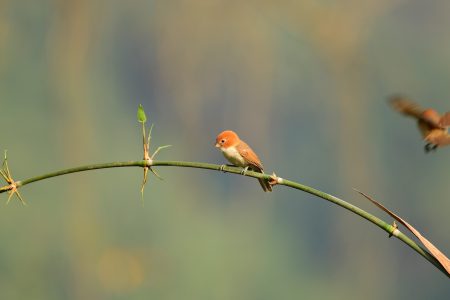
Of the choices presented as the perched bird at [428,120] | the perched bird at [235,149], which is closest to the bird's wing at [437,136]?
the perched bird at [428,120]

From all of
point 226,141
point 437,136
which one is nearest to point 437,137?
point 437,136

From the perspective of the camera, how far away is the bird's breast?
2162 millimetres

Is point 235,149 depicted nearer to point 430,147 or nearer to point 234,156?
point 234,156

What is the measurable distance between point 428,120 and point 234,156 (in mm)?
889

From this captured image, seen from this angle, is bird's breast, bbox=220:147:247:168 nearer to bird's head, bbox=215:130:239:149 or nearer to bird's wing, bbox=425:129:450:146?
bird's head, bbox=215:130:239:149

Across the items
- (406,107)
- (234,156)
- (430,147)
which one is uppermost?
(234,156)

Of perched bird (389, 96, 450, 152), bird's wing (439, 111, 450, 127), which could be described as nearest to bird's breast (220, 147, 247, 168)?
perched bird (389, 96, 450, 152)

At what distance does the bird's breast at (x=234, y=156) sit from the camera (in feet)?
7.09

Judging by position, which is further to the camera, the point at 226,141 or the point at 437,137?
the point at 226,141

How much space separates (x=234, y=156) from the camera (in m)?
2.21

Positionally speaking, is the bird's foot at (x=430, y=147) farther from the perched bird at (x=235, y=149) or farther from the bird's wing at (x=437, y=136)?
the perched bird at (x=235, y=149)

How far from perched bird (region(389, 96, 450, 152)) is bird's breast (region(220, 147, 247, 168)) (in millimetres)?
778

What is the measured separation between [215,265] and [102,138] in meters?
3.70

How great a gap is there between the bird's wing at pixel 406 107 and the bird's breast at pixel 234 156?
30.6 inches
